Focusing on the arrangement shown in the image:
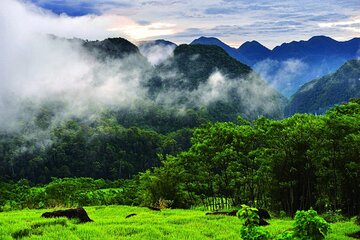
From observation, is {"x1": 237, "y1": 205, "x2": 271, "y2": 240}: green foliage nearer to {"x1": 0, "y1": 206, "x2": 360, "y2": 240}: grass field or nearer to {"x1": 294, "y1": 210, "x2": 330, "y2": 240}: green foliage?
{"x1": 294, "y1": 210, "x2": 330, "y2": 240}: green foliage

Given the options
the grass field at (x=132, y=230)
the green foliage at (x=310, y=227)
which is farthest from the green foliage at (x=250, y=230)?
the grass field at (x=132, y=230)

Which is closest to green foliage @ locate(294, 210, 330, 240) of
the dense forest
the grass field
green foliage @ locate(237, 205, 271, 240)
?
green foliage @ locate(237, 205, 271, 240)

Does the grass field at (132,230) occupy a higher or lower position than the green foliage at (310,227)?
lower

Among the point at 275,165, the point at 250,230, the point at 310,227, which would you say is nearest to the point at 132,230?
the point at 250,230

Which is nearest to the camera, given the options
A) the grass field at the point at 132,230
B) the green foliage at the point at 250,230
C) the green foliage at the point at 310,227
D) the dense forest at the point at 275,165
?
the green foliage at the point at 250,230

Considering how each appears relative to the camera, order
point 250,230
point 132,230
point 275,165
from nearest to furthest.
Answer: point 250,230
point 132,230
point 275,165

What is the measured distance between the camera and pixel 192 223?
58.2ft

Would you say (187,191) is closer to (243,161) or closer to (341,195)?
(243,161)

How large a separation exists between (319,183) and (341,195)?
1973 millimetres

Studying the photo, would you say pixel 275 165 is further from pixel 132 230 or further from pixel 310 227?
pixel 310 227

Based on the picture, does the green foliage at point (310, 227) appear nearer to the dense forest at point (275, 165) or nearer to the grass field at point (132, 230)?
the grass field at point (132, 230)

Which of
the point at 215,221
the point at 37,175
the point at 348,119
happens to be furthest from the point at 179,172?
the point at 37,175

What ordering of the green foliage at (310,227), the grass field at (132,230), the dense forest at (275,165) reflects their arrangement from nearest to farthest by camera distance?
the green foliage at (310,227), the grass field at (132,230), the dense forest at (275,165)

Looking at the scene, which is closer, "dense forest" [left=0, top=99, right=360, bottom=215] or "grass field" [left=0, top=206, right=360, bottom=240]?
"grass field" [left=0, top=206, right=360, bottom=240]
